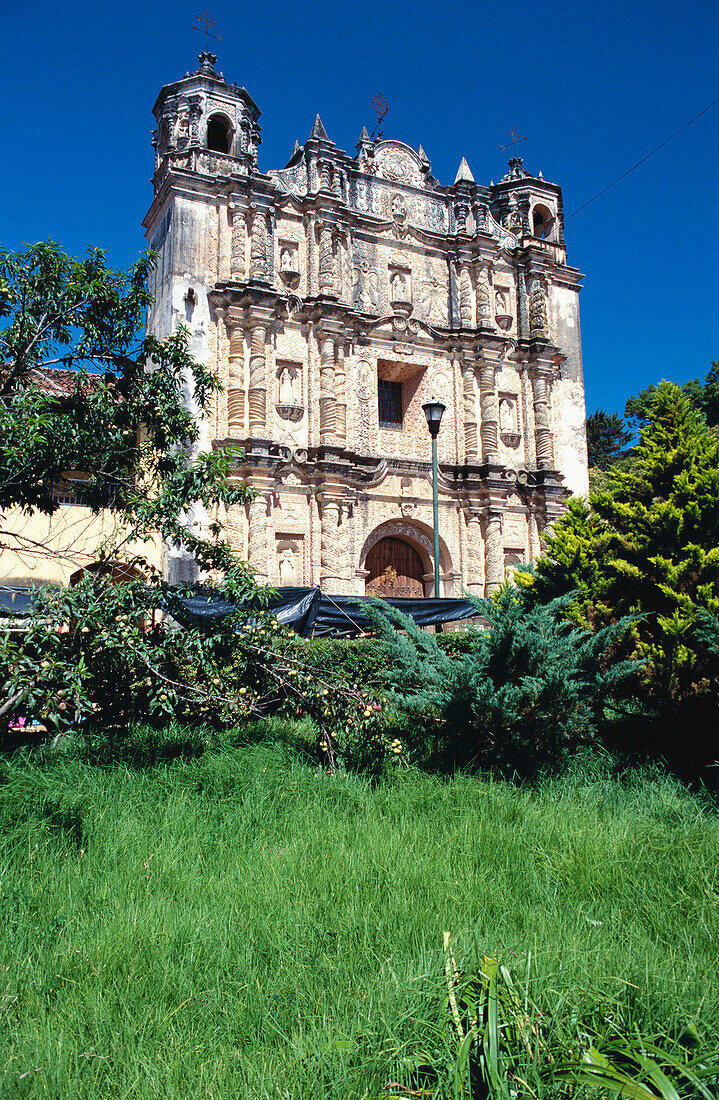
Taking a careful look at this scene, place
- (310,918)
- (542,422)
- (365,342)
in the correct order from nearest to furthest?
1. (310,918)
2. (365,342)
3. (542,422)

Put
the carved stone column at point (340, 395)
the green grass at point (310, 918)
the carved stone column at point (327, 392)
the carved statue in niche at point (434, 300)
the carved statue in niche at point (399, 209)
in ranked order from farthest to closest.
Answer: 1. the carved statue in niche at point (434, 300)
2. the carved statue in niche at point (399, 209)
3. the carved stone column at point (340, 395)
4. the carved stone column at point (327, 392)
5. the green grass at point (310, 918)

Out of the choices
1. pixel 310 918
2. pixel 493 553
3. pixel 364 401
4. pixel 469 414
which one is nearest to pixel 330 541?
pixel 364 401

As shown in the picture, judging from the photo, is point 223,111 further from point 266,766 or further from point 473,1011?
point 473,1011

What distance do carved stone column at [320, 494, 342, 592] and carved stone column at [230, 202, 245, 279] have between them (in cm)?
519

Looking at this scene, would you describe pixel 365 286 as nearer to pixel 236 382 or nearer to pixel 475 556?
pixel 236 382

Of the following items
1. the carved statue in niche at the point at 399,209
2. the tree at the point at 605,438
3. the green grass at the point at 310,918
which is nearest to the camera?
the green grass at the point at 310,918

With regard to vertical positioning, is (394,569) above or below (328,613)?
above

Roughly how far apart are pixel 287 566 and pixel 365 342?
5.60 m

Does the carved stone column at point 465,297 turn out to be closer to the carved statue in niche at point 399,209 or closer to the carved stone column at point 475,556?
the carved statue in niche at point 399,209

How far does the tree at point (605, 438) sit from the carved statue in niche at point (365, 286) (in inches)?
576

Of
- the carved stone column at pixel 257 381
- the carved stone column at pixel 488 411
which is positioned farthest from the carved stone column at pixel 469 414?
the carved stone column at pixel 257 381

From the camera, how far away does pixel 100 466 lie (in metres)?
5.57

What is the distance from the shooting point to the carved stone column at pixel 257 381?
1487cm

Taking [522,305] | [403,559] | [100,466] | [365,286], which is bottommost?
[100,466]
